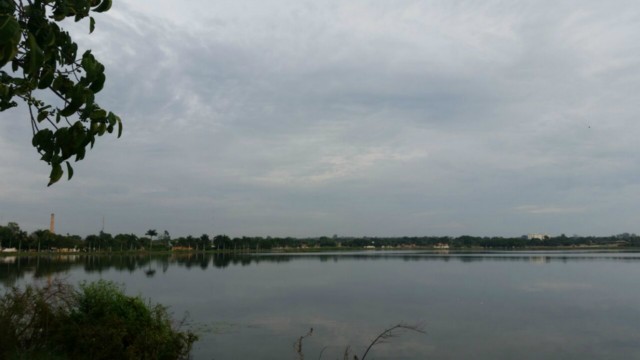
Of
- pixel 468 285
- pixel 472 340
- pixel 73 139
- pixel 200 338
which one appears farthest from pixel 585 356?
pixel 468 285

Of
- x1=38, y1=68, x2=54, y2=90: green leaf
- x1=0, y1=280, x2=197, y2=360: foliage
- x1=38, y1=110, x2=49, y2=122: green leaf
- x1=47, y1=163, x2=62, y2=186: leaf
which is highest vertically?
x1=38, y1=68, x2=54, y2=90: green leaf

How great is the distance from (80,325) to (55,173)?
12719 mm

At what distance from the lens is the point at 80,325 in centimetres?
1322

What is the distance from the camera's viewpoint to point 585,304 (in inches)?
1364

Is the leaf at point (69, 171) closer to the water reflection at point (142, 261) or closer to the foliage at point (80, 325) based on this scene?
the foliage at point (80, 325)

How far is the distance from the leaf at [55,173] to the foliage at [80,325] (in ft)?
34.0

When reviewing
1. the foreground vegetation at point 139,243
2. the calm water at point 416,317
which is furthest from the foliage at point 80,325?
the foreground vegetation at point 139,243

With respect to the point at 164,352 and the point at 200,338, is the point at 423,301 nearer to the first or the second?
the point at 200,338

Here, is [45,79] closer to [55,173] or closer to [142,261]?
[55,173]

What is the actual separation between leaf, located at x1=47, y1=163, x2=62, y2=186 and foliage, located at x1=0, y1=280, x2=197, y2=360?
34.0 ft

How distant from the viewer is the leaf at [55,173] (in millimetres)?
2326

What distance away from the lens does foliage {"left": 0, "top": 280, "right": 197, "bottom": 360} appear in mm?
12008

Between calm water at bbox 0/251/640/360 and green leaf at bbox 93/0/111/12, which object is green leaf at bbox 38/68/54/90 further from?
calm water at bbox 0/251/640/360

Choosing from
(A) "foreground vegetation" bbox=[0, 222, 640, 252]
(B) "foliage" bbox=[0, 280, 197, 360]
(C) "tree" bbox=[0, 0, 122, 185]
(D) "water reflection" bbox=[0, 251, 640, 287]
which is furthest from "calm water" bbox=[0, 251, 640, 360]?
(A) "foreground vegetation" bbox=[0, 222, 640, 252]
